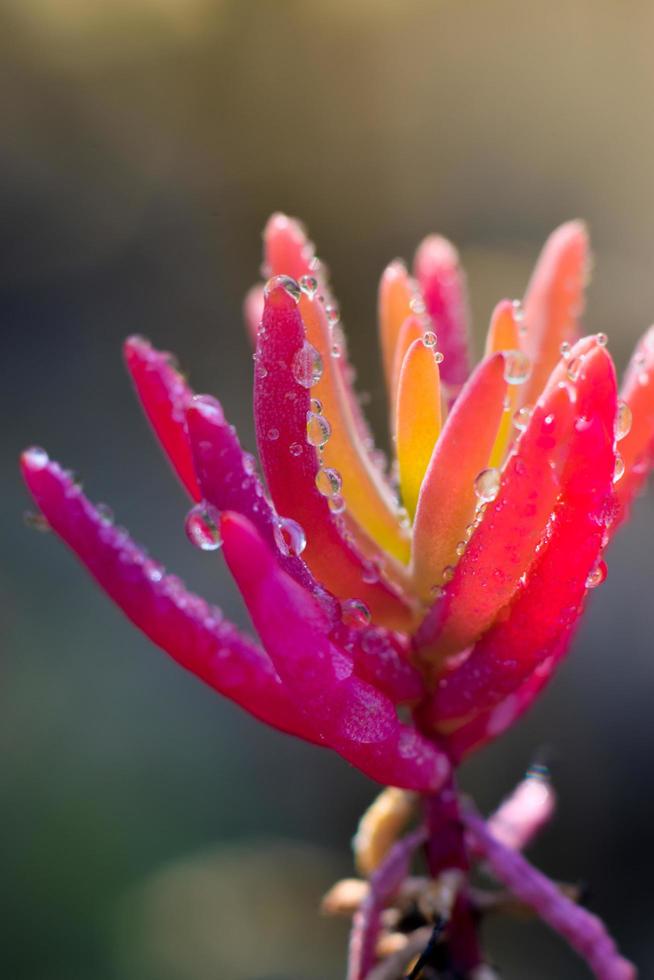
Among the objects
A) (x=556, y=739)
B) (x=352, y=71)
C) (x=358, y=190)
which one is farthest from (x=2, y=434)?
(x=556, y=739)

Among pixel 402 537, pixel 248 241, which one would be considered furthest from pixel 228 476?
pixel 248 241

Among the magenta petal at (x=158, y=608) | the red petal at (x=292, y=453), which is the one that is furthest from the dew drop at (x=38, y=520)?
the red petal at (x=292, y=453)

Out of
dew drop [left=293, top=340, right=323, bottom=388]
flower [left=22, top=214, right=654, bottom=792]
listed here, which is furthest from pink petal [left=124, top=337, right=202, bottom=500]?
dew drop [left=293, top=340, right=323, bottom=388]

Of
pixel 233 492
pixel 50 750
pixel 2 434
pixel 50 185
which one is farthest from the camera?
pixel 50 185

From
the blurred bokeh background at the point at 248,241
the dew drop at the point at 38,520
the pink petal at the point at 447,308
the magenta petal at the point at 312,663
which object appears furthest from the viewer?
the blurred bokeh background at the point at 248,241

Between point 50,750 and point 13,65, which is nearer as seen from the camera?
point 50,750

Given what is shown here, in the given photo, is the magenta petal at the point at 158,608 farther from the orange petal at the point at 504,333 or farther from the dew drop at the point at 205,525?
the orange petal at the point at 504,333

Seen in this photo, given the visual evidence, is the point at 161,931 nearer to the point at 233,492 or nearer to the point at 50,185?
the point at 233,492

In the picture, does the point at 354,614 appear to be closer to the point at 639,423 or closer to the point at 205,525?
the point at 205,525
